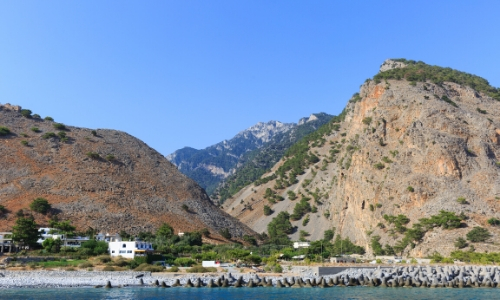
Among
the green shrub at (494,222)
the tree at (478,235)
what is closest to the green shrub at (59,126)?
the tree at (478,235)

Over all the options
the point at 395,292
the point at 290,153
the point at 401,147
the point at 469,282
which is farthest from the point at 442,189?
the point at 290,153

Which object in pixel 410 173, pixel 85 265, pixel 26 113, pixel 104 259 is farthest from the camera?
pixel 26 113

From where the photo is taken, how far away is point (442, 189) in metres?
76.4

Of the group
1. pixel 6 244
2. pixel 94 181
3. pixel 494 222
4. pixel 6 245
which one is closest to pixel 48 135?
pixel 94 181

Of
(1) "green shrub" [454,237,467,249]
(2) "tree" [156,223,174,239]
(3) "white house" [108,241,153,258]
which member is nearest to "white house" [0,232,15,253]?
(3) "white house" [108,241,153,258]

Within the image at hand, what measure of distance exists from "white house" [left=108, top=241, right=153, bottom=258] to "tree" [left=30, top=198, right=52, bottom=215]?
64.0ft

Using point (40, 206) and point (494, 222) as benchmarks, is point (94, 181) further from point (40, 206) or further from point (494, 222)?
point (494, 222)

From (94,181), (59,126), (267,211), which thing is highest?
(59,126)

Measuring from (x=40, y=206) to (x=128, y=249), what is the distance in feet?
75.2

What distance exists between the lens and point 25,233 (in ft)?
196

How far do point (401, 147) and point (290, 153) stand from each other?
6643 cm

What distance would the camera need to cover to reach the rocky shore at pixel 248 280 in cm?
4331

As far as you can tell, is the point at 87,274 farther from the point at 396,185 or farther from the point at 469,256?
the point at 396,185

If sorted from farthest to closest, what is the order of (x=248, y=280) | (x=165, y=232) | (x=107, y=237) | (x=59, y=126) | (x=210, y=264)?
(x=59, y=126), (x=165, y=232), (x=107, y=237), (x=210, y=264), (x=248, y=280)
